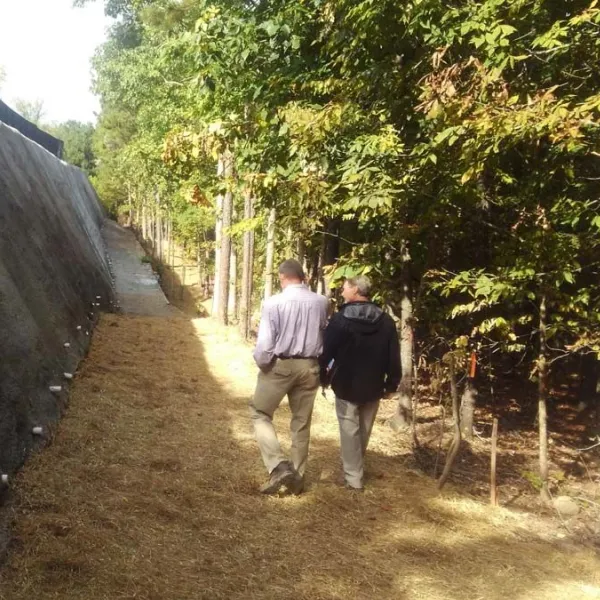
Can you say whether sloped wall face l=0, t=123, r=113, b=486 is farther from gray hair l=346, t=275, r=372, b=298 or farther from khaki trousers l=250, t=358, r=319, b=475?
gray hair l=346, t=275, r=372, b=298

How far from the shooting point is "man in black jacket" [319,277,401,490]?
534cm

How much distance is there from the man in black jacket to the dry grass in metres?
0.79

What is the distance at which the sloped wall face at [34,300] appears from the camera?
5617mm

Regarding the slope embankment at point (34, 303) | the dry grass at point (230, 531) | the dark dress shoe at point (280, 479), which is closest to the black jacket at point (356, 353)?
the dark dress shoe at point (280, 479)

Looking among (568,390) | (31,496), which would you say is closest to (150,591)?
(31,496)

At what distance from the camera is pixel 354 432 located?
18.0ft

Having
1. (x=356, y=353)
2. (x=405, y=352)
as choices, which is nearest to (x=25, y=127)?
(x=405, y=352)

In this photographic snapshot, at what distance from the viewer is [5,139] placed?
11039 mm

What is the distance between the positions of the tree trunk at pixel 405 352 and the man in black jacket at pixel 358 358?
10.9 feet

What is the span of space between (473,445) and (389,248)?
3724 mm

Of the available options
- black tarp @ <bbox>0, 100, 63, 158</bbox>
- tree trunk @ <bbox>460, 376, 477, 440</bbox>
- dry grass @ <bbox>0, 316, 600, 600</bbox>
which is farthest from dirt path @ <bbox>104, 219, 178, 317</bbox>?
dry grass @ <bbox>0, 316, 600, 600</bbox>

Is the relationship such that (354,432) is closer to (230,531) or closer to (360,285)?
(360,285)

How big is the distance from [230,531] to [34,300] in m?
4.77

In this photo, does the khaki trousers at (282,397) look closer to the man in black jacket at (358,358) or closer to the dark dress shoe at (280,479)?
the dark dress shoe at (280,479)
